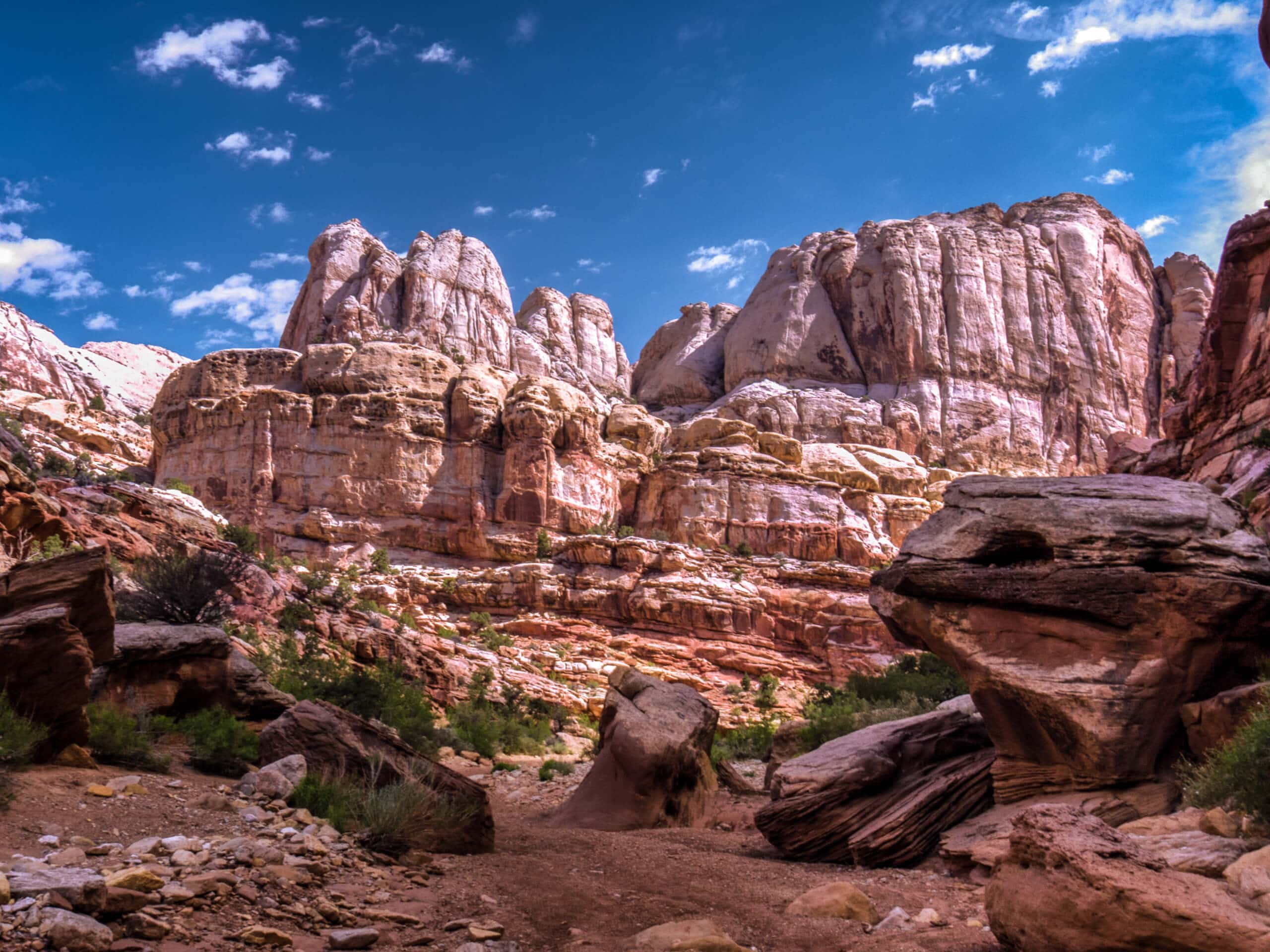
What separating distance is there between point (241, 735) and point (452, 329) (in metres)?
58.9

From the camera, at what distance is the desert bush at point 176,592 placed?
1377cm

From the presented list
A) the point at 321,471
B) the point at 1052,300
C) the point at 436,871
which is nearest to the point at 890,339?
the point at 1052,300

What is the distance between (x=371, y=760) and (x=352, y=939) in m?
3.77

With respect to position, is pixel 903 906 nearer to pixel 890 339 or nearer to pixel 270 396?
pixel 270 396

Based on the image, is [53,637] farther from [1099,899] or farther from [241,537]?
[241,537]

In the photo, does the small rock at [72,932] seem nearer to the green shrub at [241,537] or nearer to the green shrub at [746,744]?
the green shrub at [746,744]

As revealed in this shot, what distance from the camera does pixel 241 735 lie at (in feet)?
32.0

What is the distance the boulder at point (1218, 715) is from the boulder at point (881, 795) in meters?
2.17

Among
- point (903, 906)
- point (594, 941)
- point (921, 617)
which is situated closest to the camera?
point (594, 941)

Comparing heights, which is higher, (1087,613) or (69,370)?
(69,370)

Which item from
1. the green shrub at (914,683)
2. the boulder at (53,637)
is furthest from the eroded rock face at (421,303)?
the boulder at (53,637)

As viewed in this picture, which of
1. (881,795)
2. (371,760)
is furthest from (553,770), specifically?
(371,760)

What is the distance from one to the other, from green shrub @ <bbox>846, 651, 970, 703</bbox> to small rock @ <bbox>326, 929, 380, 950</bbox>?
1674 centimetres

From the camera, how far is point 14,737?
6410mm
